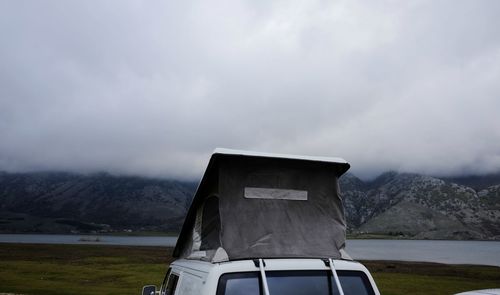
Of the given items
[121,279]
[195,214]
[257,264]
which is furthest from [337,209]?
[121,279]

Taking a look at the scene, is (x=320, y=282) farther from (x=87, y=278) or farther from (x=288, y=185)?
(x=87, y=278)

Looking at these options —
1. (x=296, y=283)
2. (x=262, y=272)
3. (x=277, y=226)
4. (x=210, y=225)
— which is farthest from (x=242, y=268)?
(x=210, y=225)

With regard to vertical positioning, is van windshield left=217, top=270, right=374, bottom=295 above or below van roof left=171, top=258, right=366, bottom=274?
below

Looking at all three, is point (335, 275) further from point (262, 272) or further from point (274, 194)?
point (274, 194)

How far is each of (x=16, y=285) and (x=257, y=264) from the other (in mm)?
38351

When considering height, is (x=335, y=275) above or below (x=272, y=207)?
below

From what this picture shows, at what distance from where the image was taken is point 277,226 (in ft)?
19.5

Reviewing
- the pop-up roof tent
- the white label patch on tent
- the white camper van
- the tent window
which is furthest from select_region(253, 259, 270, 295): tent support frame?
the white label patch on tent

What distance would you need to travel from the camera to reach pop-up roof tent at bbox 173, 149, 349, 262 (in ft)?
18.8

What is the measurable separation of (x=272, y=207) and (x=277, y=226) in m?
0.24

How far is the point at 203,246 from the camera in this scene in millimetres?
6582

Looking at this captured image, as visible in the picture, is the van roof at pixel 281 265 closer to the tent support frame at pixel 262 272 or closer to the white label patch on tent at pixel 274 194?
the tent support frame at pixel 262 272

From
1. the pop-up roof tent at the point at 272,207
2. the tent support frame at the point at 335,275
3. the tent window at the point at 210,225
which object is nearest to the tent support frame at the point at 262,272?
the pop-up roof tent at the point at 272,207

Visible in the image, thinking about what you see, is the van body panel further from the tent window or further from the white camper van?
the tent window
